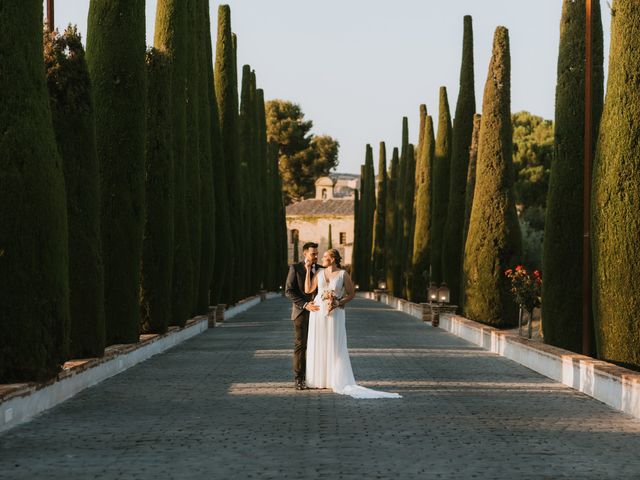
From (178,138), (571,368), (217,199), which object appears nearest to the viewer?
(571,368)

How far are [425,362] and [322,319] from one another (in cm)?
526

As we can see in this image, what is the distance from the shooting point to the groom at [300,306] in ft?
52.2

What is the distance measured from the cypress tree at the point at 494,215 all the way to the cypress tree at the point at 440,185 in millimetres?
10359

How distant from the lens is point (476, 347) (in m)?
25.8

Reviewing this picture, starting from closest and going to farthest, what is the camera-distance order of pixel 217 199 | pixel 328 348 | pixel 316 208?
pixel 328 348
pixel 217 199
pixel 316 208

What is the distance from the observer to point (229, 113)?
44.2 metres

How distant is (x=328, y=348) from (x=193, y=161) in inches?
625

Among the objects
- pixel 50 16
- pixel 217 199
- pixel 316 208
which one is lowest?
pixel 217 199

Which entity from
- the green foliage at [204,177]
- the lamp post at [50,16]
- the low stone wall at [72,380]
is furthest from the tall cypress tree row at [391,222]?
the lamp post at [50,16]

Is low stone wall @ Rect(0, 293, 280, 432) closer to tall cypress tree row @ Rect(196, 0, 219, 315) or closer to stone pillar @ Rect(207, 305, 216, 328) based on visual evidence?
tall cypress tree row @ Rect(196, 0, 219, 315)

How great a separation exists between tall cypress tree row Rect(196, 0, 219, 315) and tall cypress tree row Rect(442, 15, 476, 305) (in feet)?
24.0

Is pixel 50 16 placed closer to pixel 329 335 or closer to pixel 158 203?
pixel 329 335

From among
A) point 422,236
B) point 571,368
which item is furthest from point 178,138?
point 422,236

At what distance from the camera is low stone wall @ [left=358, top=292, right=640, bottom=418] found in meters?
13.7
